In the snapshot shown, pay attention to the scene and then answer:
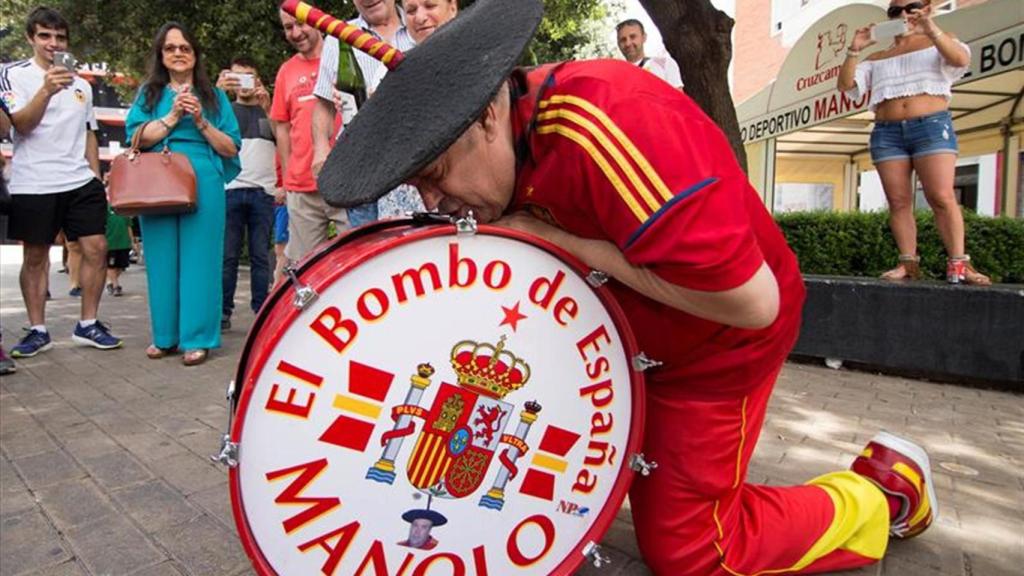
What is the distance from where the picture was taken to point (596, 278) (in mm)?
1457

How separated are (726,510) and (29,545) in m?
1.94

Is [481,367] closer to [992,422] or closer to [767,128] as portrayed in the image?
[992,422]

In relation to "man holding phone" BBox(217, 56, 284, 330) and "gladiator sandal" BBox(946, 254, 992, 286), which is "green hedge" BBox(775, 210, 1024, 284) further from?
"man holding phone" BBox(217, 56, 284, 330)

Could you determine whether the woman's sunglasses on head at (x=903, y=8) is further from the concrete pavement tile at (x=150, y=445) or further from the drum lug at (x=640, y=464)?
the concrete pavement tile at (x=150, y=445)

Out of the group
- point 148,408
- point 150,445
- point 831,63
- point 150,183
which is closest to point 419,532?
point 150,445

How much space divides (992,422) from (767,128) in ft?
25.8

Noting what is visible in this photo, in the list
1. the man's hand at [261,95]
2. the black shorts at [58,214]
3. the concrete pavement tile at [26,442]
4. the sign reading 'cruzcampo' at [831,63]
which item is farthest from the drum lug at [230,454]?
the sign reading 'cruzcampo' at [831,63]

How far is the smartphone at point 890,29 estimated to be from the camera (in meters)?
3.89

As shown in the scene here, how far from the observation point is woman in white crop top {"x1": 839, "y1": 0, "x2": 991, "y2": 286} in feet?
12.8

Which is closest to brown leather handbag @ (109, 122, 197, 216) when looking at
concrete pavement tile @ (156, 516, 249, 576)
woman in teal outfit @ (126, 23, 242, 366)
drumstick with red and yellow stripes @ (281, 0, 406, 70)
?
woman in teal outfit @ (126, 23, 242, 366)

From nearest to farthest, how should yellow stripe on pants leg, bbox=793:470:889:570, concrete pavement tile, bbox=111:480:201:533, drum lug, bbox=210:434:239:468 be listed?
drum lug, bbox=210:434:239:468 → yellow stripe on pants leg, bbox=793:470:889:570 → concrete pavement tile, bbox=111:480:201:533

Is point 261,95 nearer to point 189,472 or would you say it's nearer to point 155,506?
point 189,472

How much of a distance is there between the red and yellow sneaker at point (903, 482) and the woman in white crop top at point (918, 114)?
2658mm

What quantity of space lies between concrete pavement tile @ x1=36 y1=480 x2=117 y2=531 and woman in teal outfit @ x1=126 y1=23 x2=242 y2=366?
180cm
